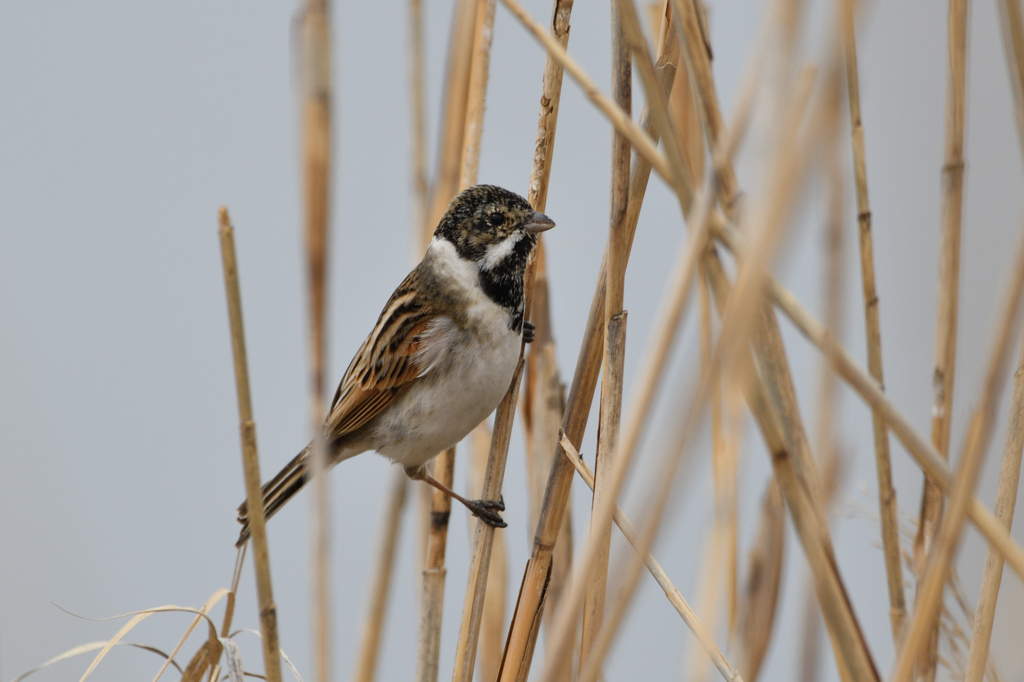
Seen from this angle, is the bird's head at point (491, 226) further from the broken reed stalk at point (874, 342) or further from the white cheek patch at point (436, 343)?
the broken reed stalk at point (874, 342)

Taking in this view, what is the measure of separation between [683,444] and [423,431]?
1903 millimetres

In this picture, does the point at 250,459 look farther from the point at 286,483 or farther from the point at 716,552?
the point at 286,483

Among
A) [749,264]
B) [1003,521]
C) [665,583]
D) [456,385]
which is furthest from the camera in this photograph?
[456,385]

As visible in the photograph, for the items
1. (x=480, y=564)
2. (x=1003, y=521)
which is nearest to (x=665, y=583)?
(x=480, y=564)

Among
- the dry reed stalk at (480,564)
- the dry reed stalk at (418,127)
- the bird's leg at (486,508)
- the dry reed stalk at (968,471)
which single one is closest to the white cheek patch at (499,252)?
the dry reed stalk at (418,127)

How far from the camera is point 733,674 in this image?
6.18 feet

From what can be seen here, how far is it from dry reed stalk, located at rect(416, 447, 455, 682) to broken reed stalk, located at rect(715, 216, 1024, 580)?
1.30 meters

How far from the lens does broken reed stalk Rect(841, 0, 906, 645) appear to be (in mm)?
2146

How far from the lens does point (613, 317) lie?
1.93 meters

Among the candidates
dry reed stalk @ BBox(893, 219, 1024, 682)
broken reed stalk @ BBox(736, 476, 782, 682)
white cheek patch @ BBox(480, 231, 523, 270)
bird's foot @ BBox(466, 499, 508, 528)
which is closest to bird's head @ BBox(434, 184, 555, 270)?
white cheek patch @ BBox(480, 231, 523, 270)

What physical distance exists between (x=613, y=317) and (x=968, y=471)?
0.81 m

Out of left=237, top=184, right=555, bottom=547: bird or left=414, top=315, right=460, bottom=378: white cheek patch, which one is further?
left=414, top=315, right=460, bottom=378: white cheek patch

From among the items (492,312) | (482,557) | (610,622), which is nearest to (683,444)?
(610,622)

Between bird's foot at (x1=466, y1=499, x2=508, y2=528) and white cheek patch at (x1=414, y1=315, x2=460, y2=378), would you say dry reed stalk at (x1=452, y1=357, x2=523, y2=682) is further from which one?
white cheek patch at (x1=414, y1=315, x2=460, y2=378)
